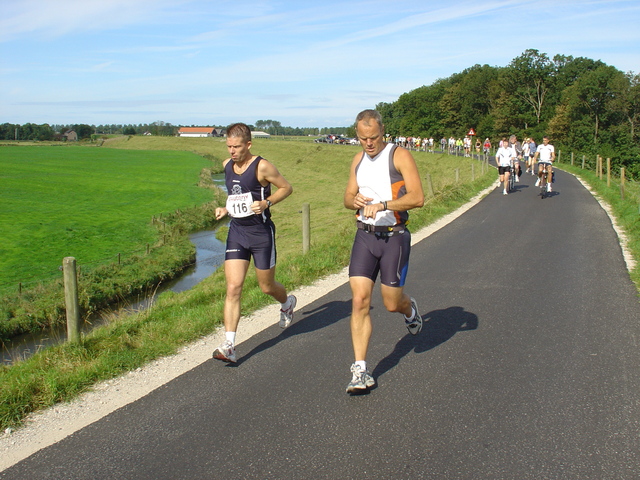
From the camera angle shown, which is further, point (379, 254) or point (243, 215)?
point (243, 215)

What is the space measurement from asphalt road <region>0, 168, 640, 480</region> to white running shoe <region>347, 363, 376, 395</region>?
8 cm

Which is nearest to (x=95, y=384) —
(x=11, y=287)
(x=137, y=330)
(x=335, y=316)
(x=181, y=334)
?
(x=181, y=334)

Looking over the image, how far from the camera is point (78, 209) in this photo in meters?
35.1

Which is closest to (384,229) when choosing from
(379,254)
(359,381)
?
(379,254)

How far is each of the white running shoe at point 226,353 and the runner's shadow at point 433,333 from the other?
125cm

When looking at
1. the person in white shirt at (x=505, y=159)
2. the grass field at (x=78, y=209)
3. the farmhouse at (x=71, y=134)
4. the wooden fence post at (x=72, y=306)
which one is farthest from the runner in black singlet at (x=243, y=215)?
the farmhouse at (x=71, y=134)

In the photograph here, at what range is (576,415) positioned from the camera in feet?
13.8

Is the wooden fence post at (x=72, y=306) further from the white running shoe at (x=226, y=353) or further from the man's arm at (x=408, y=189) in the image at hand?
the man's arm at (x=408, y=189)

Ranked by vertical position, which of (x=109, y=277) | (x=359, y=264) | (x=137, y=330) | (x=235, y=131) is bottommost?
(x=109, y=277)

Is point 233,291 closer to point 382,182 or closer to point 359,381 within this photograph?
point 359,381

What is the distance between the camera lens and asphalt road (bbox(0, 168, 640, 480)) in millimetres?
3584

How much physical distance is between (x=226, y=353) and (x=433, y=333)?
2170 mm

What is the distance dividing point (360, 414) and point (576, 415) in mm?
1514

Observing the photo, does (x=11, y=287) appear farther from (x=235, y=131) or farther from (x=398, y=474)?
(x=398, y=474)
